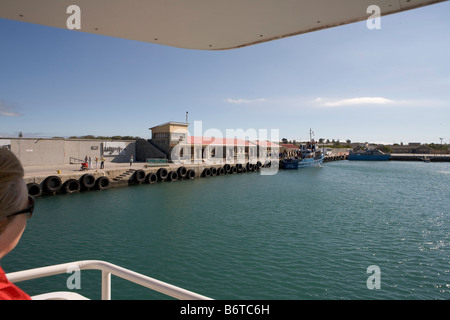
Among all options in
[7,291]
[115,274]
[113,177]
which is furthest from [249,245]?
[113,177]

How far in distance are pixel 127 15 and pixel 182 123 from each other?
3549cm

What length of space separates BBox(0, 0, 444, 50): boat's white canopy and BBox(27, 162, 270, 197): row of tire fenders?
60.8ft

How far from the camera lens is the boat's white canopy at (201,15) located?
223 centimetres

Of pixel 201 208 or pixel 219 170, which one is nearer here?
pixel 201 208

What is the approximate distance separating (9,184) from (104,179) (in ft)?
76.9

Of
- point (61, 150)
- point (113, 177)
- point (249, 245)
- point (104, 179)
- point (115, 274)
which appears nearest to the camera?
point (115, 274)

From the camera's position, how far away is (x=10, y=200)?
1.08 m

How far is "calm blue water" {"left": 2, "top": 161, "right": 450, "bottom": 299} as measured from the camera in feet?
24.3

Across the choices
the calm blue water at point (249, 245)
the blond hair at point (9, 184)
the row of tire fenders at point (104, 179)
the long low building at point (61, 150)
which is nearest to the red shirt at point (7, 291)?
the blond hair at point (9, 184)

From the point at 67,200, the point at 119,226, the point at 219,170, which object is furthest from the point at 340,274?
the point at 219,170

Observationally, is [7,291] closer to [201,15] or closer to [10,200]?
[10,200]

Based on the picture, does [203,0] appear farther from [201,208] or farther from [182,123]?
[182,123]
